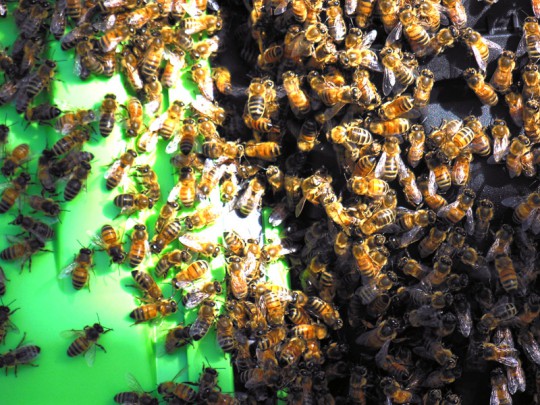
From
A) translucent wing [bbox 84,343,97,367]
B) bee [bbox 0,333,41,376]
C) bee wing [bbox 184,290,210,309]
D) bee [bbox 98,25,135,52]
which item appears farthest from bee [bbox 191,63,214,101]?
bee [bbox 0,333,41,376]

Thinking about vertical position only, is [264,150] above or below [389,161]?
above

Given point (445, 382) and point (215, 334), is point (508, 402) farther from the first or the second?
point (215, 334)

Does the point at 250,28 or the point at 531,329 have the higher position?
the point at 250,28

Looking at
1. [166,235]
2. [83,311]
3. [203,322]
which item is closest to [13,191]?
[83,311]

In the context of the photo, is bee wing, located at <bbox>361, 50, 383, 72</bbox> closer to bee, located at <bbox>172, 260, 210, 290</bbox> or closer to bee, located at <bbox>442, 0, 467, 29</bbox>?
bee, located at <bbox>442, 0, 467, 29</bbox>

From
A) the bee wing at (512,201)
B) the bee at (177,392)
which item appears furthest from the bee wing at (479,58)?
the bee at (177,392)

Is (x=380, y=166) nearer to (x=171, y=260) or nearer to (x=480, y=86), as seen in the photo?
(x=480, y=86)

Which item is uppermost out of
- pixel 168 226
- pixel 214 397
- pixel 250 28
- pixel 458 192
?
pixel 250 28

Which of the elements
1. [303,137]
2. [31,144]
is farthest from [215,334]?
[31,144]
